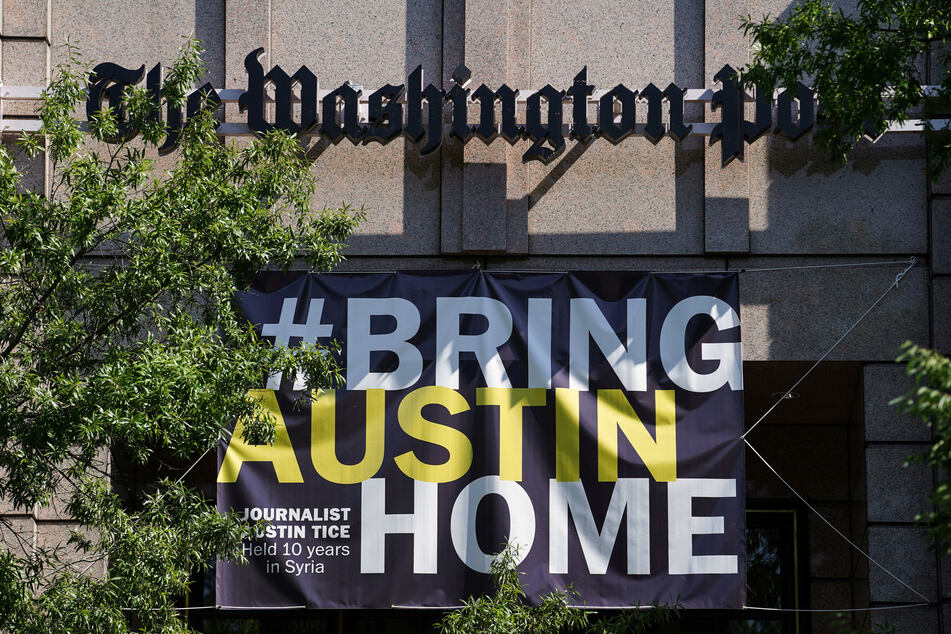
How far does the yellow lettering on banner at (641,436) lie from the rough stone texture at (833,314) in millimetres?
1244

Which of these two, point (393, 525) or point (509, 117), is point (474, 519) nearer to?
point (393, 525)

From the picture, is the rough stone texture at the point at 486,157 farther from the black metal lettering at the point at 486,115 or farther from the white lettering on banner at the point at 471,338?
the white lettering on banner at the point at 471,338

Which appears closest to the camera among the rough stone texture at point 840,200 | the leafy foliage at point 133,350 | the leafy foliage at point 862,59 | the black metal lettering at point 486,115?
the leafy foliage at point 133,350

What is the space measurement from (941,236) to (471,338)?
556cm

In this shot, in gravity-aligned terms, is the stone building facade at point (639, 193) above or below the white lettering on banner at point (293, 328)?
above

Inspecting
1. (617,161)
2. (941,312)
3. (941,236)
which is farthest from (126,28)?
(941,312)

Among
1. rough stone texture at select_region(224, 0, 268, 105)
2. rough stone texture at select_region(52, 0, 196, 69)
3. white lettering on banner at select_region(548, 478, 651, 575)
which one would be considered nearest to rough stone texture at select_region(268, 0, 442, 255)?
rough stone texture at select_region(224, 0, 268, 105)

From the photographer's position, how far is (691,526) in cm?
1398

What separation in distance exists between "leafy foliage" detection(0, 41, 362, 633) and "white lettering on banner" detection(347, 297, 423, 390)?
2.86 m

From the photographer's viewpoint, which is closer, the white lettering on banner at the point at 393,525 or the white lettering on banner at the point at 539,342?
the white lettering on banner at the point at 393,525

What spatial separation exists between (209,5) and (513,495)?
7054 mm

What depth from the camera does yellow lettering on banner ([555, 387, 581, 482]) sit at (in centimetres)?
1409

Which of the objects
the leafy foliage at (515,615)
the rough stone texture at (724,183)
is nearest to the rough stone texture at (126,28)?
the rough stone texture at (724,183)

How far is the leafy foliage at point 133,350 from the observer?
983 cm
